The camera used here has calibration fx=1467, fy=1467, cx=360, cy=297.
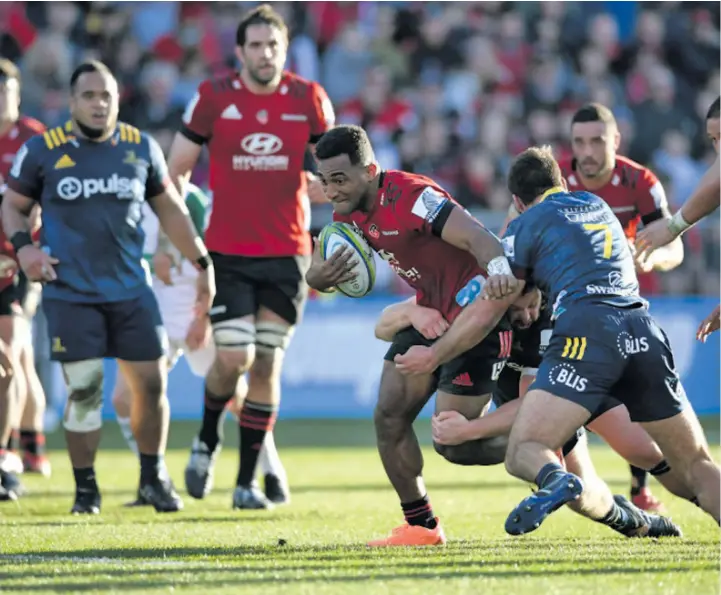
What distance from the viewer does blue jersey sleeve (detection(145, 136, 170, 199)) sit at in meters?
9.19

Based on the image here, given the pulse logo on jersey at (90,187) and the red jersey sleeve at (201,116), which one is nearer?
the pulse logo on jersey at (90,187)

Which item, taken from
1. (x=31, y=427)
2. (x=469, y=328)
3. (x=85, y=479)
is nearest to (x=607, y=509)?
(x=469, y=328)

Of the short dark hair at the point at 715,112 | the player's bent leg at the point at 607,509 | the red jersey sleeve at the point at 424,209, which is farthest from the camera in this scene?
the short dark hair at the point at 715,112

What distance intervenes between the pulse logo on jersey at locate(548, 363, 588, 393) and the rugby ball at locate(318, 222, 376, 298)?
125 centimetres

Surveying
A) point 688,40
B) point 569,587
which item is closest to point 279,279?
point 569,587

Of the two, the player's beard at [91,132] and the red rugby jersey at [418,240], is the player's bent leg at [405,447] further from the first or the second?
the player's beard at [91,132]

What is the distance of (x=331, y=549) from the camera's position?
23.2 feet

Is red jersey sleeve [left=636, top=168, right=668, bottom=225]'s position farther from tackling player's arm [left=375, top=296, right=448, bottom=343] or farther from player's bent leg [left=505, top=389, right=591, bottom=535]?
player's bent leg [left=505, top=389, right=591, bottom=535]

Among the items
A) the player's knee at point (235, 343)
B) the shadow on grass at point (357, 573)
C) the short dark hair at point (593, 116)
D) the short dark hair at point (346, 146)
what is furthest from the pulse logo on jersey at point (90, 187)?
the shadow on grass at point (357, 573)

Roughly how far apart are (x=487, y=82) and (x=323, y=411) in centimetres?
675

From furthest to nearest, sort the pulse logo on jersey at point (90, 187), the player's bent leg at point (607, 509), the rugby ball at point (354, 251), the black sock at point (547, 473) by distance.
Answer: the pulse logo on jersey at point (90, 187), the rugby ball at point (354, 251), the player's bent leg at point (607, 509), the black sock at point (547, 473)

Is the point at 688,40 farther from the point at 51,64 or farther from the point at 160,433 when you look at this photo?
the point at 160,433

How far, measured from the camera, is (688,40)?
21766 millimetres

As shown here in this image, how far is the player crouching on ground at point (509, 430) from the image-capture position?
23.5ft
